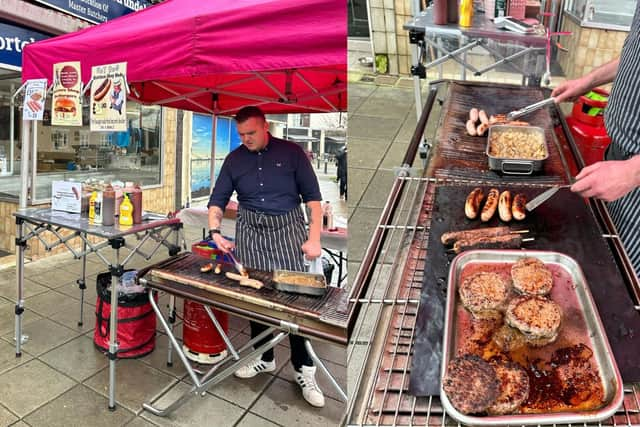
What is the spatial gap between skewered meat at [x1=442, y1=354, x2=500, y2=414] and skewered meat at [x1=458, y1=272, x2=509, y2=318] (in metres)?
0.27

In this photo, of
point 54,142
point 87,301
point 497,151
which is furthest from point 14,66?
point 497,151

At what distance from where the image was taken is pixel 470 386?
1157mm

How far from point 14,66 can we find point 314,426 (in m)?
5.72

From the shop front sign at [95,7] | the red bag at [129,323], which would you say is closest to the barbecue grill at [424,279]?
the red bag at [129,323]

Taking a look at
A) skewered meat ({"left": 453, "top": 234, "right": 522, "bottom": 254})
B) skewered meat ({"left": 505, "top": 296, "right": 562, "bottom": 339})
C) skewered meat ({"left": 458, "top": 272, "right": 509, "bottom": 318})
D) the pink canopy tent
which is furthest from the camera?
the pink canopy tent

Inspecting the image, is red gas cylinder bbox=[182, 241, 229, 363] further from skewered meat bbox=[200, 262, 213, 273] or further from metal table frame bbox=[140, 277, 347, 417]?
skewered meat bbox=[200, 262, 213, 273]

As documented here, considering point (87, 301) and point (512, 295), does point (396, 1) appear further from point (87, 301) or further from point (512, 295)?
point (512, 295)

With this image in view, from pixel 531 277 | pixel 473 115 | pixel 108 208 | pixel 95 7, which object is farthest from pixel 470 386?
pixel 95 7

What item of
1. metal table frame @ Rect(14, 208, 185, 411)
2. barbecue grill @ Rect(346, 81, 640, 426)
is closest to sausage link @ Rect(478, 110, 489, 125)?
barbecue grill @ Rect(346, 81, 640, 426)

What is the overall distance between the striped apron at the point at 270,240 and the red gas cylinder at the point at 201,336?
1.74ft

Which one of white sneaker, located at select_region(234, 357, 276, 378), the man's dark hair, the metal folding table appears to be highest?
the man's dark hair

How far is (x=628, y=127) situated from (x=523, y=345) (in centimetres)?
120

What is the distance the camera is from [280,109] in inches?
217

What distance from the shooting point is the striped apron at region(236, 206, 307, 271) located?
364 cm
